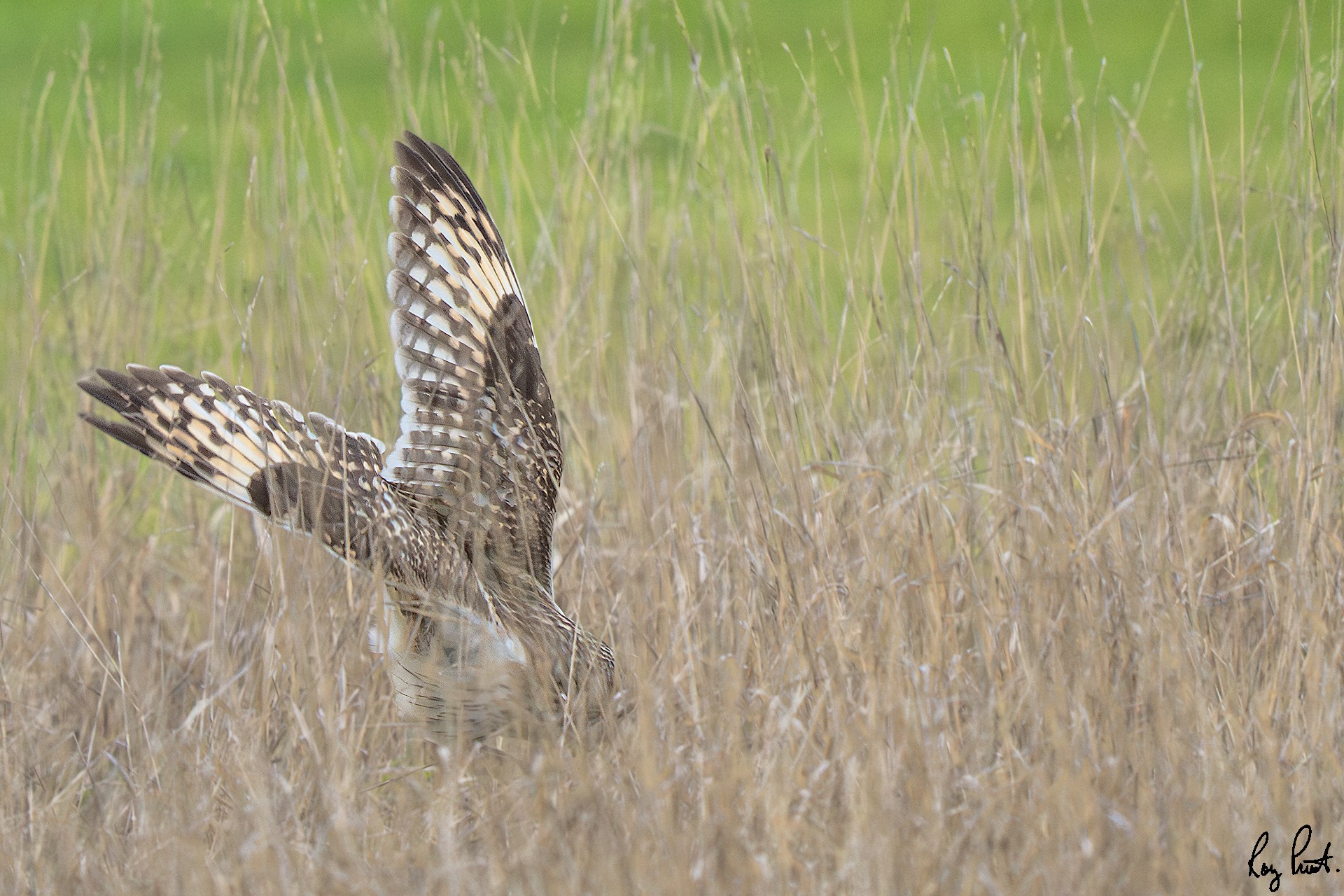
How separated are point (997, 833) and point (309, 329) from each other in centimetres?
239

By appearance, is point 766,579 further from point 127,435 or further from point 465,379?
point 127,435

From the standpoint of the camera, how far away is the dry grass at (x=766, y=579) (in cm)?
229

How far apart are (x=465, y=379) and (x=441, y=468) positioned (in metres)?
0.22

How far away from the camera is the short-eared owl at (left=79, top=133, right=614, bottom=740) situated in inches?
108

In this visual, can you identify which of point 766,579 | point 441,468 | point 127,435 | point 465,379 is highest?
point 127,435

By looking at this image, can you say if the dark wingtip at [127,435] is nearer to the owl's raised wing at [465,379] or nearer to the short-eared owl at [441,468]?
the short-eared owl at [441,468]

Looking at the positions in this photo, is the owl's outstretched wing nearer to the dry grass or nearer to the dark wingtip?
the dark wingtip

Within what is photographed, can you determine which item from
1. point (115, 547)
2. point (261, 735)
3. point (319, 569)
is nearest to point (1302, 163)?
point (319, 569)

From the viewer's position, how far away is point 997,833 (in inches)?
87.0
